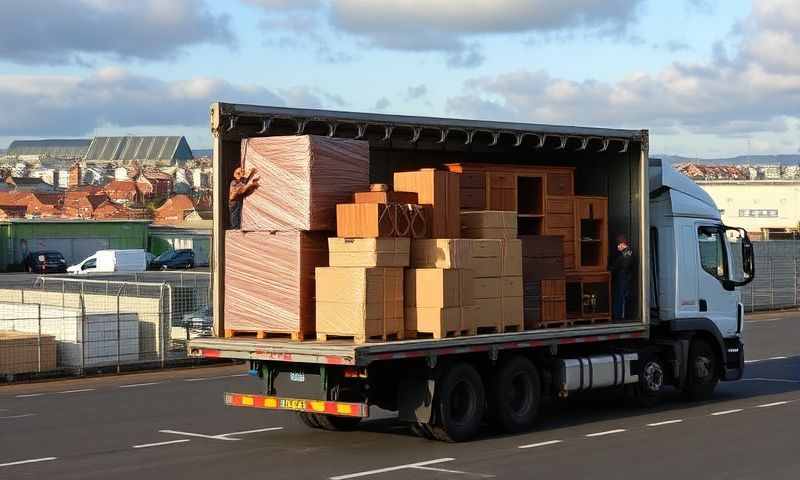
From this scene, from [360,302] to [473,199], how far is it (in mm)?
2836

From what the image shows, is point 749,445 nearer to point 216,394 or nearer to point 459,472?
point 459,472

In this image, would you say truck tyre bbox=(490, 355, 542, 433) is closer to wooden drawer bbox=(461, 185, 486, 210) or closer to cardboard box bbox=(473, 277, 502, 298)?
cardboard box bbox=(473, 277, 502, 298)

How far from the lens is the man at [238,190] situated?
13.9 meters

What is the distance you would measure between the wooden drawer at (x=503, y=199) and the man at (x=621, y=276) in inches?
88.8

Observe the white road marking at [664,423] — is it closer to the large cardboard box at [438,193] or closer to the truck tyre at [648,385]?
the truck tyre at [648,385]

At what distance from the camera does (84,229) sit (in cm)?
7512

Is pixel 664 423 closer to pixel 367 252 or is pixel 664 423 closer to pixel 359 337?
pixel 359 337

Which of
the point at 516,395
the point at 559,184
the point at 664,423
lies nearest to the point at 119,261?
the point at 559,184

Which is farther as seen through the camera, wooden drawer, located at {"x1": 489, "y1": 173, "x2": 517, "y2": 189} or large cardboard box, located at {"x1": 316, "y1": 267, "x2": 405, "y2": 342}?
wooden drawer, located at {"x1": 489, "y1": 173, "x2": 517, "y2": 189}

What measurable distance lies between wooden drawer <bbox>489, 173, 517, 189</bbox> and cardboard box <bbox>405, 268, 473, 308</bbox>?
82.3 inches

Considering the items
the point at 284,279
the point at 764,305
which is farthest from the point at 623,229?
the point at 764,305

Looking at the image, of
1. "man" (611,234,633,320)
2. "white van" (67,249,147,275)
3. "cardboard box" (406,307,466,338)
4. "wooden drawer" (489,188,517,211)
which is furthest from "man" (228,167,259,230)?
"white van" (67,249,147,275)

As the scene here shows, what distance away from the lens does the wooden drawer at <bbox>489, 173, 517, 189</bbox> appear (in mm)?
15703

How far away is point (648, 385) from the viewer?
1744cm
